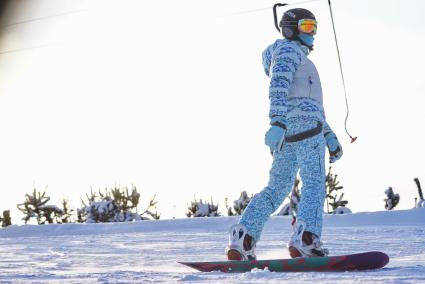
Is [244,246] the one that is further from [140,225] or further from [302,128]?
[140,225]

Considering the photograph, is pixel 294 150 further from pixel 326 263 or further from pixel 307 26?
pixel 326 263

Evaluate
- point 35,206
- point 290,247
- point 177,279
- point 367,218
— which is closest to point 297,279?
point 177,279

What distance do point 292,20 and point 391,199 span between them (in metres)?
17.9

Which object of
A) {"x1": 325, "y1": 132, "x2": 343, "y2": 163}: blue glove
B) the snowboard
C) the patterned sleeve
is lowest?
the snowboard

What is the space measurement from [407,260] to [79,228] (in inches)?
254

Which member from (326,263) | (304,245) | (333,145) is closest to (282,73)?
(333,145)

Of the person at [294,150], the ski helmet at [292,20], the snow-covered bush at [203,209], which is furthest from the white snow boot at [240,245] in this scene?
the snow-covered bush at [203,209]

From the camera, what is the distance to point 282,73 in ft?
16.0

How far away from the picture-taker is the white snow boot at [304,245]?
15.6 ft

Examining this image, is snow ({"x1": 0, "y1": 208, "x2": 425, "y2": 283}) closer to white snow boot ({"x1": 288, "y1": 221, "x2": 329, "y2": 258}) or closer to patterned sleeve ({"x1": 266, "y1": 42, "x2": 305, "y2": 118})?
white snow boot ({"x1": 288, "y1": 221, "x2": 329, "y2": 258})

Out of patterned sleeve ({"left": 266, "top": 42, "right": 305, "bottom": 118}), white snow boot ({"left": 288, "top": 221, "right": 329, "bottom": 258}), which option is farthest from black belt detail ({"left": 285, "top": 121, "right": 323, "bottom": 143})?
white snow boot ({"left": 288, "top": 221, "right": 329, "bottom": 258})

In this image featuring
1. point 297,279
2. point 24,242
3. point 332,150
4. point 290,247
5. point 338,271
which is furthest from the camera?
point 24,242

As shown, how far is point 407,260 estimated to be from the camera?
4.96m

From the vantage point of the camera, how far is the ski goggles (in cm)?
523
